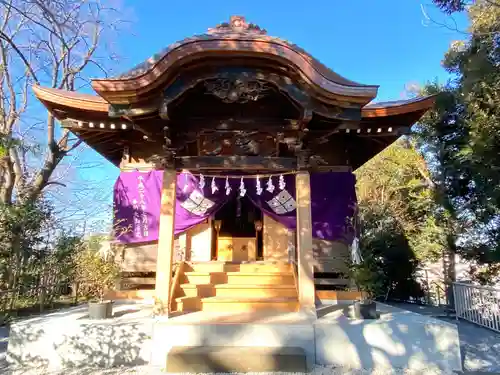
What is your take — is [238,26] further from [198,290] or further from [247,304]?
[247,304]

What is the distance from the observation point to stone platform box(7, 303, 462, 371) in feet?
14.1

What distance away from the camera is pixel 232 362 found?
12.9 ft

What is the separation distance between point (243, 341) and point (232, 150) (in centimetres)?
346

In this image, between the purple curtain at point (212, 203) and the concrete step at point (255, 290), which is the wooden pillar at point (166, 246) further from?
the purple curtain at point (212, 203)

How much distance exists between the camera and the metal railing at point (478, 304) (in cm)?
623

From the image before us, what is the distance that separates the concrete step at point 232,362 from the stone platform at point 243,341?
30cm

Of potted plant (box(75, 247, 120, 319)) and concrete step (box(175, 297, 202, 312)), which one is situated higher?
potted plant (box(75, 247, 120, 319))

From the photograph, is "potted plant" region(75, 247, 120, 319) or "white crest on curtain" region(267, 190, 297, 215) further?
"white crest on curtain" region(267, 190, 297, 215)

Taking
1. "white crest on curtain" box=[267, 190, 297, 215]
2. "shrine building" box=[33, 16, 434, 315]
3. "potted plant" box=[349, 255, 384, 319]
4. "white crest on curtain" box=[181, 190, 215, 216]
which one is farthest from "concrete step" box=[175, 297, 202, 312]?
"potted plant" box=[349, 255, 384, 319]

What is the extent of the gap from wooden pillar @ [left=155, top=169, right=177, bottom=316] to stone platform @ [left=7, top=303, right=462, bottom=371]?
0.38m

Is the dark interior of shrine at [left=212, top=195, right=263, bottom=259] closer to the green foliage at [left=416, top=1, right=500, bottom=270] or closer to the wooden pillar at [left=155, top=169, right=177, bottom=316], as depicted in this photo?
the wooden pillar at [left=155, top=169, right=177, bottom=316]

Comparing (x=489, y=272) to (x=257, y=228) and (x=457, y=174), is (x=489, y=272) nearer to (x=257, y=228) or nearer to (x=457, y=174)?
(x=457, y=174)

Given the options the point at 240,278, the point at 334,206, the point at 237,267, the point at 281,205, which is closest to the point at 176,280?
the point at 240,278

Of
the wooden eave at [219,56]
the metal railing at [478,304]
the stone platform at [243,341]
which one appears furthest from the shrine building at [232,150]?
the metal railing at [478,304]
